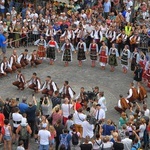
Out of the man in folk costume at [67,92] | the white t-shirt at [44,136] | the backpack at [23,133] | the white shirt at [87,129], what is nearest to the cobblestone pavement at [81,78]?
the man in folk costume at [67,92]

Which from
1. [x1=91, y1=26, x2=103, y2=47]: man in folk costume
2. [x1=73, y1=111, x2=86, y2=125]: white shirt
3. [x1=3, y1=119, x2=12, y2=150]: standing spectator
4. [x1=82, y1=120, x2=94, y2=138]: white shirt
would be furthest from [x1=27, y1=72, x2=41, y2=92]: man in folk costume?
[x1=91, y1=26, x2=103, y2=47]: man in folk costume

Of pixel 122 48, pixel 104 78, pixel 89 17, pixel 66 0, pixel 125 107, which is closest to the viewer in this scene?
pixel 125 107

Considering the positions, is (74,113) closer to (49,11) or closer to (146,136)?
(146,136)

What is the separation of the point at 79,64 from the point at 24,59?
8.86 feet

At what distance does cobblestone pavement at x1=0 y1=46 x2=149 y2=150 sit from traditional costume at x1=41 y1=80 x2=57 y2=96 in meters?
0.67

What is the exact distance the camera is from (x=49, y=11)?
2756 cm

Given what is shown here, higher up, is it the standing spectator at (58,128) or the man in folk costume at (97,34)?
the man in folk costume at (97,34)

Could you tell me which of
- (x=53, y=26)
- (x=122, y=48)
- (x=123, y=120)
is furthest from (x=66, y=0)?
(x=123, y=120)

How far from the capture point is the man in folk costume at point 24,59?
22.0 m

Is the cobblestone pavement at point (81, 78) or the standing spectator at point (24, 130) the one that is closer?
the standing spectator at point (24, 130)

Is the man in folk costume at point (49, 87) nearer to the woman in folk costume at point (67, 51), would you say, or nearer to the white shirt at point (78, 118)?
the white shirt at point (78, 118)

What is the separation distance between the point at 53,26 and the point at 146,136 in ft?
35.9

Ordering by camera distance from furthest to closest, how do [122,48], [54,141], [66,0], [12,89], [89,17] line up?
[66,0]
[89,17]
[122,48]
[12,89]
[54,141]

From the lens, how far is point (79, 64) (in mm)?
23422
